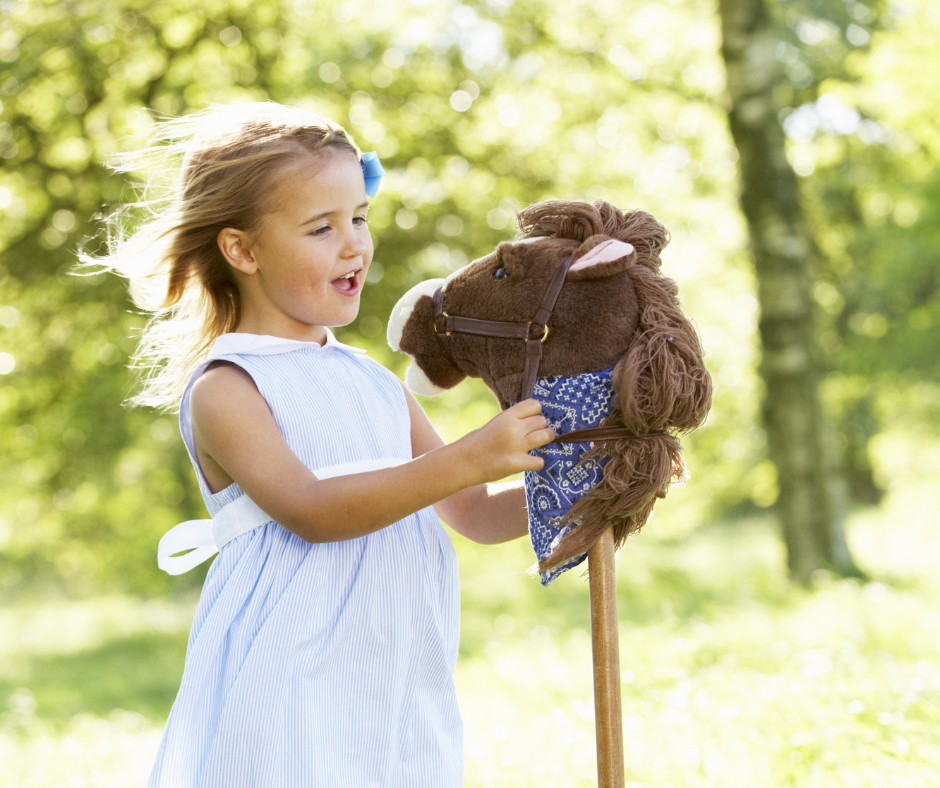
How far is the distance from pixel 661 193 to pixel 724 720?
737cm

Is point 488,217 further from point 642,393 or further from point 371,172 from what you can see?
point 642,393

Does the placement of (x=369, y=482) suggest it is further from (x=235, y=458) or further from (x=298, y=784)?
(x=298, y=784)

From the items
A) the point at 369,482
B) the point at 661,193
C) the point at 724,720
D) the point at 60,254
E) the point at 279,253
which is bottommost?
the point at 724,720

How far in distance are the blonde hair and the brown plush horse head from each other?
0.47 meters

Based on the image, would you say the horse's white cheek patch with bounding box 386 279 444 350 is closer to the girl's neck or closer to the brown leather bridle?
the brown leather bridle

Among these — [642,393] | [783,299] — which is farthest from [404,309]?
[783,299]

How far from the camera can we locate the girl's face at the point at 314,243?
1733 millimetres

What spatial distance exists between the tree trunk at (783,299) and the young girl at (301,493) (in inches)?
197

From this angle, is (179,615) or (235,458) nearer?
(235,458)

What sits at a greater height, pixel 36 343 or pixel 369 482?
pixel 36 343

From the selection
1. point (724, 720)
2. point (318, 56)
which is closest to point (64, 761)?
point (724, 720)

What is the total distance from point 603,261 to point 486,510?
2.22ft

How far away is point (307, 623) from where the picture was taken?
5.34 feet

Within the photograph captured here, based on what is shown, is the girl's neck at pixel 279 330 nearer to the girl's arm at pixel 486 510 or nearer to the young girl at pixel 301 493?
the young girl at pixel 301 493
